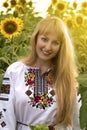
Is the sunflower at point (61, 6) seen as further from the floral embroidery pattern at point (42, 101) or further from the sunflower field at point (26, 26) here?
the floral embroidery pattern at point (42, 101)

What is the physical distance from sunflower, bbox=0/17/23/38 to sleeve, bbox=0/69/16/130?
845mm

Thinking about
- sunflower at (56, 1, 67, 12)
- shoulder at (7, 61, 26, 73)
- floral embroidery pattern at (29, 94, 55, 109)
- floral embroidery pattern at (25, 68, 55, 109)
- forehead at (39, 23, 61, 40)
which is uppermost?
sunflower at (56, 1, 67, 12)

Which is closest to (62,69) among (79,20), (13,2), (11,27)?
(11,27)

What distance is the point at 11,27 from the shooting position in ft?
9.76

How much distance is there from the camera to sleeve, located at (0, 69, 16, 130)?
2057 millimetres

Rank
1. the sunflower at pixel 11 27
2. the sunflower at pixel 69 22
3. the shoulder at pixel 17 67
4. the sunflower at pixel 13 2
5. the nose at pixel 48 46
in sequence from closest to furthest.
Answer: the nose at pixel 48 46 < the shoulder at pixel 17 67 < the sunflower at pixel 11 27 < the sunflower at pixel 69 22 < the sunflower at pixel 13 2

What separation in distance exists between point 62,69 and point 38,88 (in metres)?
0.13

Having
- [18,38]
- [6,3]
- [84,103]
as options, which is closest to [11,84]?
[84,103]

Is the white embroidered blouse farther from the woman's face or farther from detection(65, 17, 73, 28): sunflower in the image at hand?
detection(65, 17, 73, 28): sunflower

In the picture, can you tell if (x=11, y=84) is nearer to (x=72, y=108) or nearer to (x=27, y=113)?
(x=27, y=113)

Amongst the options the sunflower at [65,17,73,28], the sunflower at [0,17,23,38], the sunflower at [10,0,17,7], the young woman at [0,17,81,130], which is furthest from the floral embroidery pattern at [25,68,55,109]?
the sunflower at [10,0,17,7]

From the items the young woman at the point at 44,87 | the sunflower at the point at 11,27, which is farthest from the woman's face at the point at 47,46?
the sunflower at the point at 11,27

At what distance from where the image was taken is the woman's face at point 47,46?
201cm

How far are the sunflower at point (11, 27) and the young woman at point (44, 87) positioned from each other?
80cm
